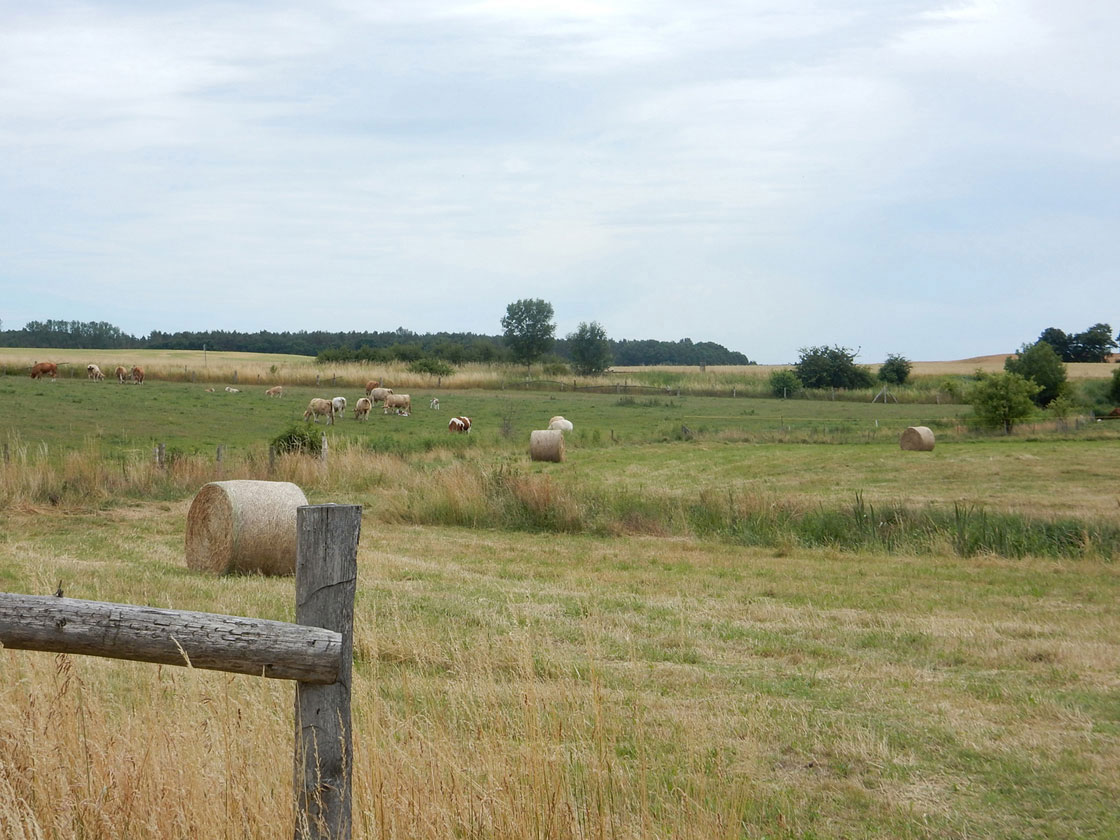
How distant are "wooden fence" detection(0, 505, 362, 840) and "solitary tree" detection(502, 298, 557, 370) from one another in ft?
392

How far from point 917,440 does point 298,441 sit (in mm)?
21990

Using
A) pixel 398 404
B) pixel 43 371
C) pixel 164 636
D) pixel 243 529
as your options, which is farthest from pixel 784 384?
pixel 164 636

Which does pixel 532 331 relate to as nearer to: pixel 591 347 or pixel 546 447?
pixel 591 347

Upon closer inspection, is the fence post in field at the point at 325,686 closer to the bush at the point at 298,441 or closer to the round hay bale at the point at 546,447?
the bush at the point at 298,441

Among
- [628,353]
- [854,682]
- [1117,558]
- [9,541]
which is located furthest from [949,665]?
[628,353]

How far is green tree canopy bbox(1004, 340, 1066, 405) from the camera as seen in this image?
192 feet

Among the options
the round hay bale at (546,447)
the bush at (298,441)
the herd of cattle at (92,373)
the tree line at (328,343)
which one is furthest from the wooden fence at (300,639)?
the tree line at (328,343)

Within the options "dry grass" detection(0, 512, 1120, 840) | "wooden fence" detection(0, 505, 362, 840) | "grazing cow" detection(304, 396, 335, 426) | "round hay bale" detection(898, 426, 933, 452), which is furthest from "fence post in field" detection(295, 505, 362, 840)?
"grazing cow" detection(304, 396, 335, 426)

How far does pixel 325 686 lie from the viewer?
162 inches

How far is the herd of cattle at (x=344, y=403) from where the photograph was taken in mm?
43906

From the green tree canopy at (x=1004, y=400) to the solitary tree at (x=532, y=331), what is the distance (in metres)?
81.7

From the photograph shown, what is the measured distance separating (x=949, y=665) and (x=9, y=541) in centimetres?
1328

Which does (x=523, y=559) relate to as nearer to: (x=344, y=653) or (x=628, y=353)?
(x=344, y=653)

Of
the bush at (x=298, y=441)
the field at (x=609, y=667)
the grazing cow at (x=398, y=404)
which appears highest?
the grazing cow at (x=398, y=404)
